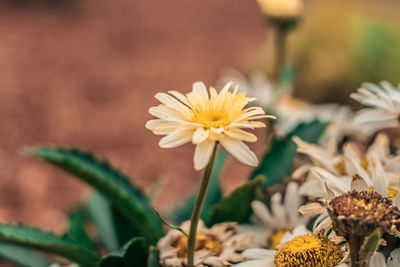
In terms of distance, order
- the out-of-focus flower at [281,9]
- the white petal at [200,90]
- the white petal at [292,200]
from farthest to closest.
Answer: the out-of-focus flower at [281,9]
the white petal at [292,200]
the white petal at [200,90]

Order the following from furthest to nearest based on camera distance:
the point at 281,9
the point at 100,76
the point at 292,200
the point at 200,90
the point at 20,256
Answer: the point at 100,76 → the point at 281,9 → the point at 20,256 → the point at 292,200 → the point at 200,90

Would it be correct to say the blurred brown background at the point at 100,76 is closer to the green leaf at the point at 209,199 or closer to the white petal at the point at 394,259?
the green leaf at the point at 209,199

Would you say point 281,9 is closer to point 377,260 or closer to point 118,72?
point 377,260

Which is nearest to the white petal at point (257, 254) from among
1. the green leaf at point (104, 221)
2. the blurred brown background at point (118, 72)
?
the green leaf at point (104, 221)

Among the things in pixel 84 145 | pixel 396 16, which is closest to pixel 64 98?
pixel 84 145

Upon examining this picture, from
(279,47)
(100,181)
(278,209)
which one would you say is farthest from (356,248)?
(279,47)

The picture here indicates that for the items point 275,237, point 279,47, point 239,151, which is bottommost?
point 275,237
